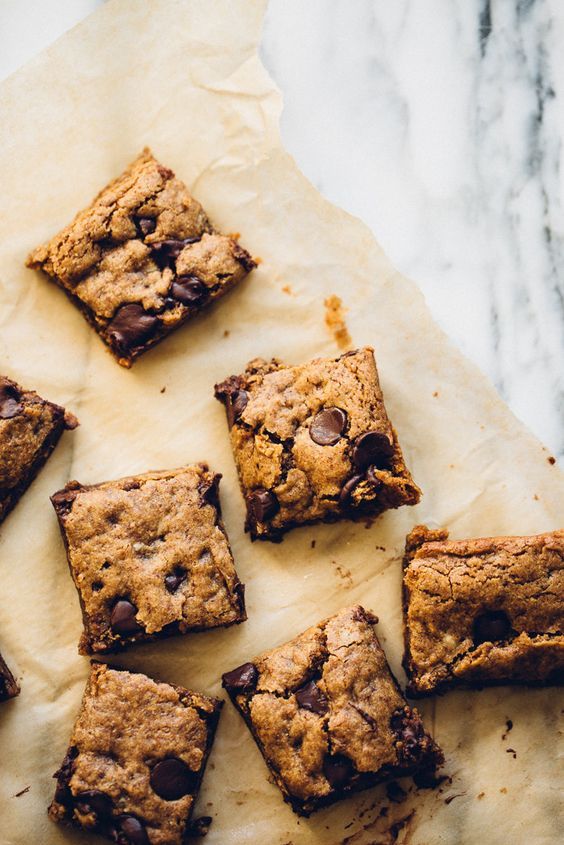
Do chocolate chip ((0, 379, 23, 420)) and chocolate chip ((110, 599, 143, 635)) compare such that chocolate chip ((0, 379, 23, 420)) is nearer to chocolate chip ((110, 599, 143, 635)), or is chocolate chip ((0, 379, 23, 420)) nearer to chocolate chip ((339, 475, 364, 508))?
chocolate chip ((110, 599, 143, 635))

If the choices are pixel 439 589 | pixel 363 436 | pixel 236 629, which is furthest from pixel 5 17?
pixel 439 589

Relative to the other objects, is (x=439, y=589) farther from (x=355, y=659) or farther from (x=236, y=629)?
(x=236, y=629)

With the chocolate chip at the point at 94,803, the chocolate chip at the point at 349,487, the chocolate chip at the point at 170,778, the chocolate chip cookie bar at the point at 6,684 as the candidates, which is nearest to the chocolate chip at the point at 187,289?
the chocolate chip at the point at 349,487

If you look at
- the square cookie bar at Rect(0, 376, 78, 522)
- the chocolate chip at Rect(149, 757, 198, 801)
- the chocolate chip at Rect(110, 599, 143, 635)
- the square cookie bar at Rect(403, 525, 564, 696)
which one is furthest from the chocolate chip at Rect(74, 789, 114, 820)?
the square cookie bar at Rect(403, 525, 564, 696)

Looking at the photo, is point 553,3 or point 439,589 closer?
point 439,589

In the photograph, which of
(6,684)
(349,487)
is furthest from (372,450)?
(6,684)

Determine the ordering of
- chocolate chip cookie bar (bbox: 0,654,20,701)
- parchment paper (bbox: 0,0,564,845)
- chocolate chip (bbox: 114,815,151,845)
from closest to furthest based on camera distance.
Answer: chocolate chip (bbox: 114,815,151,845), chocolate chip cookie bar (bbox: 0,654,20,701), parchment paper (bbox: 0,0,564,845)

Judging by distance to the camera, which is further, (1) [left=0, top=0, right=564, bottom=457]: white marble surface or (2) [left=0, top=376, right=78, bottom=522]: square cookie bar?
(1) [left=0, top=0, right=564, bottom=457]: white marble surface
